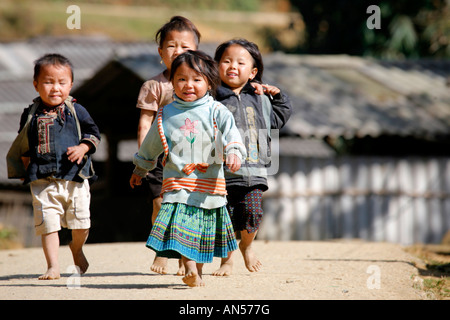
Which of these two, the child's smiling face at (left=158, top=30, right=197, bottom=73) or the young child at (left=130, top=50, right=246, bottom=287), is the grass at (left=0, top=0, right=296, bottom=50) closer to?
the child's smiling face at (left=158, top=30, right=197, bottom=73)

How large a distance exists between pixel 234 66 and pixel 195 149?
0.94m

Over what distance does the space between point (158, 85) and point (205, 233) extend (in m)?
1.44

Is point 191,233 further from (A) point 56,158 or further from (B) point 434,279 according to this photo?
(B) point 434,279

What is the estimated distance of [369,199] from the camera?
14883 mm

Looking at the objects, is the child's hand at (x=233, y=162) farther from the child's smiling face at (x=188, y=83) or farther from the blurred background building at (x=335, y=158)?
the blurred background building at (x=335, y=158)

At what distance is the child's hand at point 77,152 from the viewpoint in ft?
18.3

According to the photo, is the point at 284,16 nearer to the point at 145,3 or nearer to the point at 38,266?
the point at 145,3

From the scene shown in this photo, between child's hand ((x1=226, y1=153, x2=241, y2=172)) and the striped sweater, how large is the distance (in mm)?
141

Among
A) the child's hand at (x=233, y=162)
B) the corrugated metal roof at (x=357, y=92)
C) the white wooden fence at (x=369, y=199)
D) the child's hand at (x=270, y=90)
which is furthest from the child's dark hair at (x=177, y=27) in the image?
the white wooden fence at (x=369, y=199)

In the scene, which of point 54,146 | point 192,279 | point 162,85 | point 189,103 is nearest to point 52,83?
point 54,146

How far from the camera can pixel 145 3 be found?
192ft

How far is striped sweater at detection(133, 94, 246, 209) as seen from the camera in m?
5.04

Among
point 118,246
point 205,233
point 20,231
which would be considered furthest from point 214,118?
point 20,231

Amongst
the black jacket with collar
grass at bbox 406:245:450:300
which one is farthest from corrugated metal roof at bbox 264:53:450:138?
the black jacket with collar
